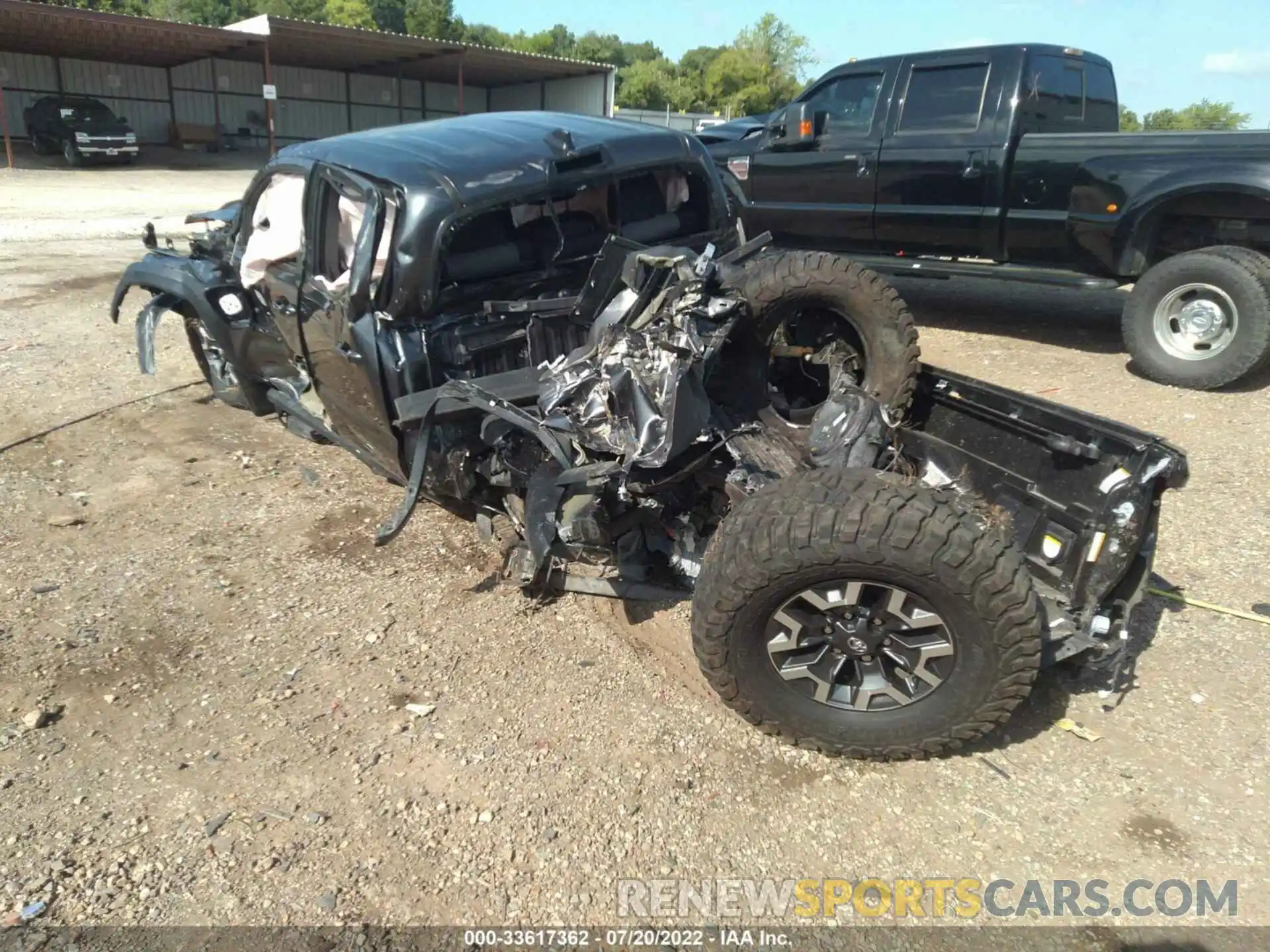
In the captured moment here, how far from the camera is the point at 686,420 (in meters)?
3.20

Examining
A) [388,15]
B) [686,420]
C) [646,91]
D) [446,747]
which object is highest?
[388,15]

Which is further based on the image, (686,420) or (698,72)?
(698,72)

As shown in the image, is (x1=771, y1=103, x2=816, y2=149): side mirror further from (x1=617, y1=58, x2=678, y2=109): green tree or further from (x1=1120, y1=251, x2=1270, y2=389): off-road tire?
(x1=617, y1=58, x2=678, y2=109): green tree

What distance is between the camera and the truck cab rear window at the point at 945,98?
7406mm

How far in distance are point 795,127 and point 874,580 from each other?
6.68m

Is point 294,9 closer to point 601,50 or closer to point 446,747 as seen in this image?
point 601,50

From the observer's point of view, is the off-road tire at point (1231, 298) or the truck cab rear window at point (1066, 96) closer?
the off-road tire at point (1231, 298)

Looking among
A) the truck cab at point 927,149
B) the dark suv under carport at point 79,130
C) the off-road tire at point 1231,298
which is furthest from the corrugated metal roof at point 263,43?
the off-road tire at point 1231,298

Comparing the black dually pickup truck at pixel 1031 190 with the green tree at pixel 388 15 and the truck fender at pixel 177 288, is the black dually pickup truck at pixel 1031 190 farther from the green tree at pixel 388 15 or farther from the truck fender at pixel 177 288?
the green tree at pixel 388 15

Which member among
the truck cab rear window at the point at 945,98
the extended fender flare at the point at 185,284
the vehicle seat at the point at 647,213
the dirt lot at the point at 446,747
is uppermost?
the truck cab rear window at the point at 945,98

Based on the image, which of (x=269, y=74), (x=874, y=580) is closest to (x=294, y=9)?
(x=269, y=74)

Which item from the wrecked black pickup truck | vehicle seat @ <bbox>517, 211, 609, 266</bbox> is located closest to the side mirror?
the wrecked black pickup truck

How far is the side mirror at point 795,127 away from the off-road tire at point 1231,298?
3.21 metres

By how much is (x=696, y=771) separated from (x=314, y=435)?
329cm
